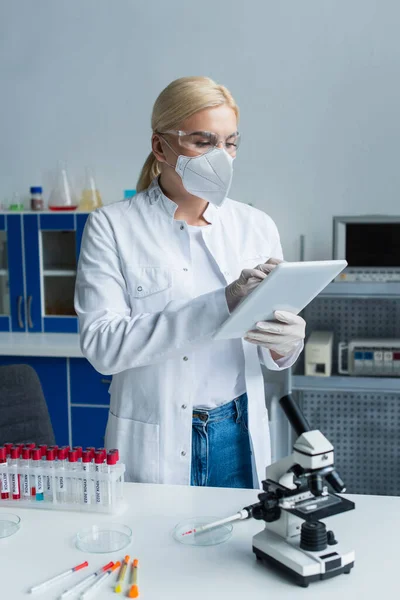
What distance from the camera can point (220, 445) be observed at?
165 cm

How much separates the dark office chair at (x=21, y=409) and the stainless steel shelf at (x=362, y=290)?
1.52 meters

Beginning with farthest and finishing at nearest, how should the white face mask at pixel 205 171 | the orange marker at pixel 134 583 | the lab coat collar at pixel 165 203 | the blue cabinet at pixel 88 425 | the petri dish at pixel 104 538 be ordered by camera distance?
the blue cabinet at pixel 88 425, the lab coat collar at pixel 165 203, the white face mask at pixel 205 171, the petri dish at pixel 104 538, the orange marker at pixel 134 583

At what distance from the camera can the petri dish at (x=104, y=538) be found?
129 centimetres

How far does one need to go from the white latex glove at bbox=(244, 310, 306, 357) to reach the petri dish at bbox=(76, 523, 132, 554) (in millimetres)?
462

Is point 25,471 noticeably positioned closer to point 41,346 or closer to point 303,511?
point 303,511

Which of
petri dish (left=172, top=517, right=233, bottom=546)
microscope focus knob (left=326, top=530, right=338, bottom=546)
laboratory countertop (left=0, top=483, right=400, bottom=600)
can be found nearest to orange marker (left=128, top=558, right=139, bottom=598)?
laboratory countertop (left=0, top=483, right=400, bottom=600)

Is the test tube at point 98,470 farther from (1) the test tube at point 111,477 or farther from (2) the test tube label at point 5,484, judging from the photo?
(2) the test tube label at point 5,484

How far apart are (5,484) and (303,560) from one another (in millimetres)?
669

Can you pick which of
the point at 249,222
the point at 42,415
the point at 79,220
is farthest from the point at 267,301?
the point at 79,220

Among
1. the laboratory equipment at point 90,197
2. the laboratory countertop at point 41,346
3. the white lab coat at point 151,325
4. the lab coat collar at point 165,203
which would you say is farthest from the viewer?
the laboratory equipment at point 90,197

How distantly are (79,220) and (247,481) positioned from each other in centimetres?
205

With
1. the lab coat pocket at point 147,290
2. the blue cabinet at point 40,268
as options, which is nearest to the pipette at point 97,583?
the lab coat pocket at point 147,290

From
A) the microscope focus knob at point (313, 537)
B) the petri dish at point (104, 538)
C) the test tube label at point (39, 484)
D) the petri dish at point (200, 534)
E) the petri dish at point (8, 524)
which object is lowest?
the petri dish at point (8, 524)

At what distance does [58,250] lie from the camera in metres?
3.57
